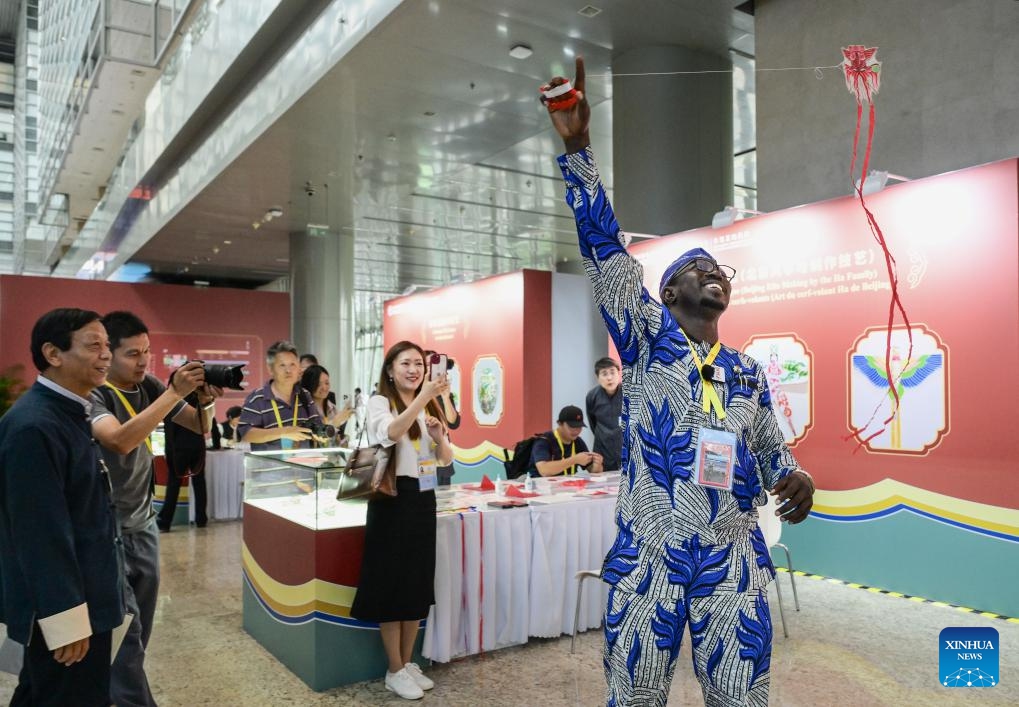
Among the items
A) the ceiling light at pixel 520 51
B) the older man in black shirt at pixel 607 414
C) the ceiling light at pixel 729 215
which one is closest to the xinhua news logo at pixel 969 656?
the older man in black shirt at pixel 607 414

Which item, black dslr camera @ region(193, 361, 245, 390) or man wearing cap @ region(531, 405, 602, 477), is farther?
man wearing cap @ region(531, 405, 602, 477)

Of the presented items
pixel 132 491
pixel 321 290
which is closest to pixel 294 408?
pixel 132 491

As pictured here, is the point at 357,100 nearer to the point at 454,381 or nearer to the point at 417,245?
the point at 454,381

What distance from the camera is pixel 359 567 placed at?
3.31 m

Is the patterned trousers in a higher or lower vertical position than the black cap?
lower

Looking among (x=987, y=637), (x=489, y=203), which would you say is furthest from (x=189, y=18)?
(x=987, y=637)

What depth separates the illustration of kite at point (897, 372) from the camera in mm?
4484

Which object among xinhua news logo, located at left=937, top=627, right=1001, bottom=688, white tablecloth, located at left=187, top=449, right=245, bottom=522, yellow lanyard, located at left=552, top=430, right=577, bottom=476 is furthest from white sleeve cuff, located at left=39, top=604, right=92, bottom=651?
white tablecloth, located at left=187, top=449, right=245, bottom=522

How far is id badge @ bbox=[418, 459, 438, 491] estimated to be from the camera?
3.15 metres

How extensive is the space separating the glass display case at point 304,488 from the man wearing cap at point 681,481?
184cm

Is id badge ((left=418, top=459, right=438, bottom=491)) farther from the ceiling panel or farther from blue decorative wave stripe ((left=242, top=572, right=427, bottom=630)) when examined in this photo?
the ceiling panel

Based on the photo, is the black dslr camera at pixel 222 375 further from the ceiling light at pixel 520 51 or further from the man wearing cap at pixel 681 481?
the ceiling light at pixel 520 51

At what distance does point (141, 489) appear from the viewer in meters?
2.57

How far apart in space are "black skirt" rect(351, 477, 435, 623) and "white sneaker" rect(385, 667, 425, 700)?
24cm
